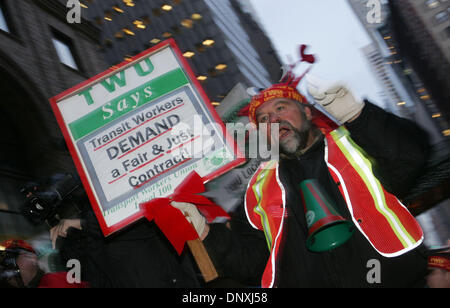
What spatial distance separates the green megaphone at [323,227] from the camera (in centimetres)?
228

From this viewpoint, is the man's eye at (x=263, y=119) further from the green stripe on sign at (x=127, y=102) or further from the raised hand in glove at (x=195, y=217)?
the raised hand in glove at (x=195, y=217)

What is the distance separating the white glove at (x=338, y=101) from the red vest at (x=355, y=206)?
130mm

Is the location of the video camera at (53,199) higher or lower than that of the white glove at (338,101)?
higher

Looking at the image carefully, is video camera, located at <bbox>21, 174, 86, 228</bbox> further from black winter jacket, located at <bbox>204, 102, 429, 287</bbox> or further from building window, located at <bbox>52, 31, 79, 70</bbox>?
building window, located at <bbox>52, 31, 79, 70</bbox>

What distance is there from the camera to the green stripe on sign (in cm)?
273

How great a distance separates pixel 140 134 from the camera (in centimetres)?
266

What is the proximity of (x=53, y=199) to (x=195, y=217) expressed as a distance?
3.78 ft

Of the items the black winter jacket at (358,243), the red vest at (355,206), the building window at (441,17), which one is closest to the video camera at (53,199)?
the black winter jacket at (358,243)

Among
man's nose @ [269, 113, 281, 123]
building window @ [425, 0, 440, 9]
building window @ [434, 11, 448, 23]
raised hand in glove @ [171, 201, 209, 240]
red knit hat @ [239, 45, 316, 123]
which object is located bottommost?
raised hand in glove @ [171, 201, 209, 240]

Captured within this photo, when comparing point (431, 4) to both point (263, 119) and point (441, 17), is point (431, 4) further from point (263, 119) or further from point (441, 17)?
point (263, 119)

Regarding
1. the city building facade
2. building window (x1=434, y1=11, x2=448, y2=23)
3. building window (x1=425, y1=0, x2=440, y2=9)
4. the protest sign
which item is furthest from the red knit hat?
building window (x1=434, y1=11, x2=448, y2=23)

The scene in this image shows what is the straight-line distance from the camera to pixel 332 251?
2.55 meters

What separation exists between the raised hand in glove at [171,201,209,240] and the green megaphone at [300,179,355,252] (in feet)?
2.46
